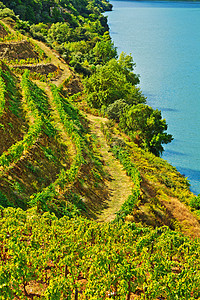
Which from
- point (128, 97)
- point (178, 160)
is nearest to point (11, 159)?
point (178, 160)

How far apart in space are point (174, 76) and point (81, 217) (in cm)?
8857

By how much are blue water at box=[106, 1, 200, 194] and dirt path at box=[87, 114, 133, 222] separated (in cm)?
1882

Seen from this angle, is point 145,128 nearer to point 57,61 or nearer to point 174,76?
point 57,61

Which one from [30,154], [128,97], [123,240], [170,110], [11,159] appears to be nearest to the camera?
[123,240]

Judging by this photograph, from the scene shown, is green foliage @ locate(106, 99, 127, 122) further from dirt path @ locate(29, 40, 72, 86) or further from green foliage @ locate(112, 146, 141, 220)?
green foliage @ locate(112, 146, 141, 220)

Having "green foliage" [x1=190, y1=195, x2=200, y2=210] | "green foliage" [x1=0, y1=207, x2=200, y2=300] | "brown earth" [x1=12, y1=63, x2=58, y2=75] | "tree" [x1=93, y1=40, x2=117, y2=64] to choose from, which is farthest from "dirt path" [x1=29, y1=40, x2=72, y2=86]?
"green foliage" [x1=0, y1=207, x2=200, y2=300]

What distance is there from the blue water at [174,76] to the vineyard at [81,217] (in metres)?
18.9

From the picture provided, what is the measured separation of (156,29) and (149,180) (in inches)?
6529

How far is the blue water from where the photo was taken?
61.5 meters

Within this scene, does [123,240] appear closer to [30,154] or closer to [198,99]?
[30,154]

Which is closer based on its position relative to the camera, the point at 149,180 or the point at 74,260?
the point at 74,260

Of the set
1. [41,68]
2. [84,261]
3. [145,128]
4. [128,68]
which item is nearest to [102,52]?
[128,68]

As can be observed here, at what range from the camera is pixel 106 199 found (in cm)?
2897

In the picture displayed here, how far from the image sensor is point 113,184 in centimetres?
3189
